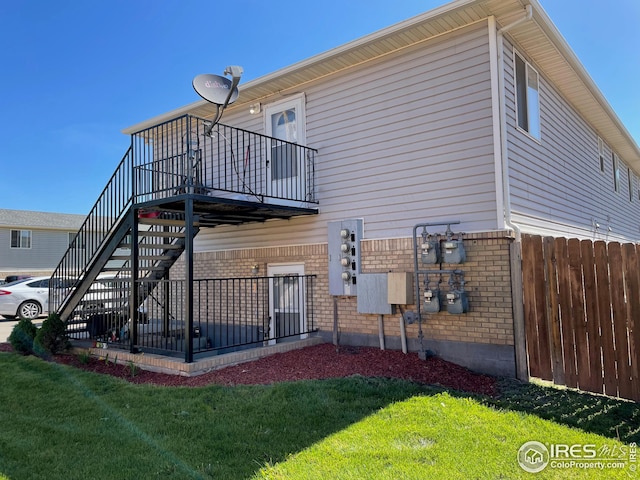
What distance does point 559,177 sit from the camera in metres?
8.45

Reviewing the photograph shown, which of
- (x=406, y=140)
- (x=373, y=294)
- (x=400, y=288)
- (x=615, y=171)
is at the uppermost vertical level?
(x=615, y=171)

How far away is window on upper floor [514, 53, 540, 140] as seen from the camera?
702 centimetres

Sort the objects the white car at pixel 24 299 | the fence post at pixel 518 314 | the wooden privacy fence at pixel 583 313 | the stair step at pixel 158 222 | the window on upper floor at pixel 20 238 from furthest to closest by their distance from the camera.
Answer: the window on upper floor at pixel 20 238, the white car at pixel 24 299, the stair step at pixel 158 222, the fence post at pixel 518 314, the wooden privacy fence at pixel 583 313

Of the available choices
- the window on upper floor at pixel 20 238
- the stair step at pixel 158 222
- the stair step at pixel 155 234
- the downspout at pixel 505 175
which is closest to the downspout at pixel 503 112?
the downspout at pixel 505 175

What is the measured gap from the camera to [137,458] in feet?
11.0

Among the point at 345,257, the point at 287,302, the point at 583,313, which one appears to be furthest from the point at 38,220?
the point at 583,313

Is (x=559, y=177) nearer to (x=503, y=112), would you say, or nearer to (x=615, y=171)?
(x=503, y=112)

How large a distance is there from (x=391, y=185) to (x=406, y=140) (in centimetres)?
75

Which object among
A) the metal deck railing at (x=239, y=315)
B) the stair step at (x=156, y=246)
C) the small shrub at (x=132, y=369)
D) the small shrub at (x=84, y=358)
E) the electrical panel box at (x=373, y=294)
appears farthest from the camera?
the metal deck railing at (x=239, y=315)

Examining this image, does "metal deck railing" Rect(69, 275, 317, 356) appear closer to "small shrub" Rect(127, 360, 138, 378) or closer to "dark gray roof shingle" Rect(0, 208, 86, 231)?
"small shrub" Rect(127, 360, 138, 378)

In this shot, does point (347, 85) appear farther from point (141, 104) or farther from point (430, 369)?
point (141, 104)

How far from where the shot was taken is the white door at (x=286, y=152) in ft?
27.2

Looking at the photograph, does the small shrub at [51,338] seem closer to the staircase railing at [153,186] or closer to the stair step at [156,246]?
the staircase railing at [153,186]

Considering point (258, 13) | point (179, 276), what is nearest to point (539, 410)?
point (179, 276)
